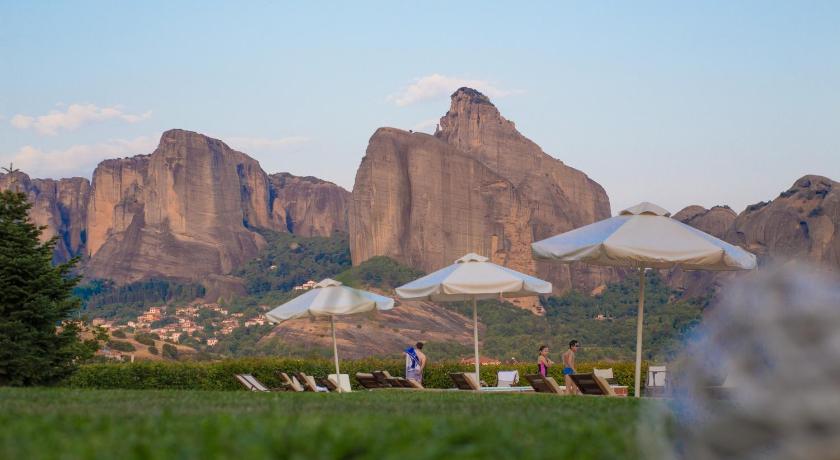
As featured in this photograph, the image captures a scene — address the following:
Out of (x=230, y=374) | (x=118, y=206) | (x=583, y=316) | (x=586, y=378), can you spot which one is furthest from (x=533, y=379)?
(x=118, y=206)

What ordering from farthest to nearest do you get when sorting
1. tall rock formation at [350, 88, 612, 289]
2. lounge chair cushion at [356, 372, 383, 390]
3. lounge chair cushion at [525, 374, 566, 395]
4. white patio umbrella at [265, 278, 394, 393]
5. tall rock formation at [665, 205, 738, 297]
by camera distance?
tall rock formation at [350, 88, 612, 289] → tall rock formation at [665, 205, 738, 297] → lounge chair cushion at [356, 372, 383, 390] → white patio umbrella at [265, 278, 394, 393] → lounge chair cushion at [525, 374, 566, 395]

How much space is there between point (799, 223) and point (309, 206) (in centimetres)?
7283

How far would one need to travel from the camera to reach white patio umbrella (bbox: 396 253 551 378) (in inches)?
669

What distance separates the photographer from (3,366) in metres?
16.5

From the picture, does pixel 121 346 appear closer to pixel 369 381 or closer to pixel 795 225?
pixel 369 381

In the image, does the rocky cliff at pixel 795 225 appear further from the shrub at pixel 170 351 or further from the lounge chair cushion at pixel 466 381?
the lounge chair cushion at pixel 466 381

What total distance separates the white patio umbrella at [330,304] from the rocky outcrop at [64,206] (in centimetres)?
11087

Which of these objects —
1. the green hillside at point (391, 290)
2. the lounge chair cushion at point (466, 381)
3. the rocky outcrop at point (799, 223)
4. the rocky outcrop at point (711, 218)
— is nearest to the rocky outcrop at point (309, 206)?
the green hillside at point (391, 290)

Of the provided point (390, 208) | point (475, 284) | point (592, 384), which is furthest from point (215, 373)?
point (390, 208)

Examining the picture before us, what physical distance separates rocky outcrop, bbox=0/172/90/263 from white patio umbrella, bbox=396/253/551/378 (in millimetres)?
114152

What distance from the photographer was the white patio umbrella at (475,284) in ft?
55.7

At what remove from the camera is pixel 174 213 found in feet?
355

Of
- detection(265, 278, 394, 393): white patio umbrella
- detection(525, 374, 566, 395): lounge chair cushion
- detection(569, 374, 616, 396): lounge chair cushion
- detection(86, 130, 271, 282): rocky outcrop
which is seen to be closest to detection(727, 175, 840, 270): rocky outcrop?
detection(86, 130, 271, 282): rocky outcrop

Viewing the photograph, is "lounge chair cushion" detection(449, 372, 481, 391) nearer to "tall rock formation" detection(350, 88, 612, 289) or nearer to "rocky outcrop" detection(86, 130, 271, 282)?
"tall rock formation" detection(350, 88, 612, 289)
